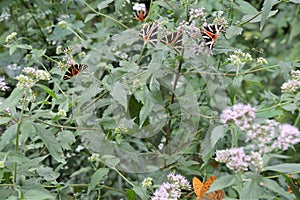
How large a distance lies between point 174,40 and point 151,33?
2.2 inches

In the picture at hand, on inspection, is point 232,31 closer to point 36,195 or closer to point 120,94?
point 120,94

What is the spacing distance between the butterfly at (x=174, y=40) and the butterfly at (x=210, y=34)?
0.16ft

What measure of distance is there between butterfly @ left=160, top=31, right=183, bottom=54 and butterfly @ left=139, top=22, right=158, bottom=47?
0.08 ft

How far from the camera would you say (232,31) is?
1.17m

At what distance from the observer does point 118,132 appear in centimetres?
110

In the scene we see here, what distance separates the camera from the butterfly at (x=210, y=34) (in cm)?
112

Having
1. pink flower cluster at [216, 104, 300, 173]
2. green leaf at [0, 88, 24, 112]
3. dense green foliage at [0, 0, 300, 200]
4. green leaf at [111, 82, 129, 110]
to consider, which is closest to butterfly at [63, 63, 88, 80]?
dense green foliage at [0, 0, 300, 200]

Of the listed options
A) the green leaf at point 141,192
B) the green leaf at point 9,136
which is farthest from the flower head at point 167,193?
the green leaf at point 9,136

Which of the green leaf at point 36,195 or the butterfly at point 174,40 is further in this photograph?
the butterfly at point 174,40

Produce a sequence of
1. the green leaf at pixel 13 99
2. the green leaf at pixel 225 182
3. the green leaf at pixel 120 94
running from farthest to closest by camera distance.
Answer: the green leaf at pixel 120 94, the green leaf at pixel 13 99, the green leaf at pixel 225 182

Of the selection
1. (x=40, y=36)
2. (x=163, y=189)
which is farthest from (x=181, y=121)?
(x=40, y=36)

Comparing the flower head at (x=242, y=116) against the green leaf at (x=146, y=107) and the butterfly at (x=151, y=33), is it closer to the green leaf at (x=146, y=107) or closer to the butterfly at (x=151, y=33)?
the green leaf at (x=146, y=107)

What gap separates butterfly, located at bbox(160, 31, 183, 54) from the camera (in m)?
1.14

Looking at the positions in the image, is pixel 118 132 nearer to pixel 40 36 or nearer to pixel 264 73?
pixel 40 36
